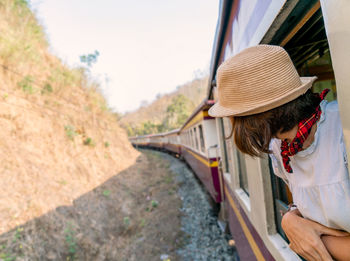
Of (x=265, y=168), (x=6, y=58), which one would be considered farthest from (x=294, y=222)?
(x=6, y=58)

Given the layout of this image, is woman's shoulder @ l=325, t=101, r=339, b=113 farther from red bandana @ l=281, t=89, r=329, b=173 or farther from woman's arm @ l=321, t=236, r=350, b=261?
woman's arm @ l=321, t=236, r=350, b=261

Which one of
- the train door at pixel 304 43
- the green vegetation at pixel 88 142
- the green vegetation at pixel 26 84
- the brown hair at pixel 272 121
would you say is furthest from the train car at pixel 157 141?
the brown hair at pixel 272 121

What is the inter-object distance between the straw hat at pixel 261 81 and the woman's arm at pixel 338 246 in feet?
1.50

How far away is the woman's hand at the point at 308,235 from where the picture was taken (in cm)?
70

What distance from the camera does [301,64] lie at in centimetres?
162

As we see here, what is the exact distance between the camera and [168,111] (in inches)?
1700

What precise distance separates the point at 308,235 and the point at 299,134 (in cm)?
34

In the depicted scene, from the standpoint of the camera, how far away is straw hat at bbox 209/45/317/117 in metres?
0.76

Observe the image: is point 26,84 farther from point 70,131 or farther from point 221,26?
point 221,26

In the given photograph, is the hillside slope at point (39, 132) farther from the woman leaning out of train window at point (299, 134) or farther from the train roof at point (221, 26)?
the woman leaning out of train window at point (299, 134)

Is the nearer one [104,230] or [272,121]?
[272,121]

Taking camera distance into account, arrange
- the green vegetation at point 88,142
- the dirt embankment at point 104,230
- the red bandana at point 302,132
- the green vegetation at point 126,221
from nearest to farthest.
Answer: the red bandana at point 302,132 < the dirt embankment at point 104,230 < the green vegetation at point 126,221 < the green vegetation at point 88,142

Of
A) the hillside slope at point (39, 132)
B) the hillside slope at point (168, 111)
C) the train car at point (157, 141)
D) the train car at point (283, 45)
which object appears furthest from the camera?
the hillside slope at point (168, 111)

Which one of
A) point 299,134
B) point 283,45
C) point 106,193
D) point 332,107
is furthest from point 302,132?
point 106,193
